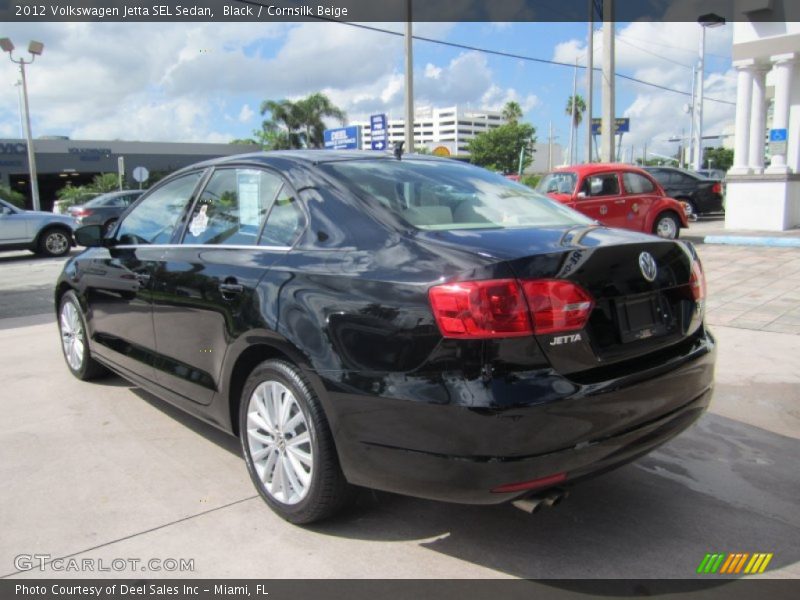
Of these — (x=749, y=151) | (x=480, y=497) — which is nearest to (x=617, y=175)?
(x=749, y=151)

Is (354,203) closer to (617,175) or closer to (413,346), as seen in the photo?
(413,346)

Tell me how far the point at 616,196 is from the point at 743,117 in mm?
6441

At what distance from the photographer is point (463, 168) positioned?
3871 mm

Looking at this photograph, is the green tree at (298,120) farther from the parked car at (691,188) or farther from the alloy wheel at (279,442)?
the alloy wheel at (279,442)

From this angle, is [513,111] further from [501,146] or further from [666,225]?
[666,225]

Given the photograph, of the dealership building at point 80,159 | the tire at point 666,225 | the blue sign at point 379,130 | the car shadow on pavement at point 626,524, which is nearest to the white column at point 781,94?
the tire at point 666,225

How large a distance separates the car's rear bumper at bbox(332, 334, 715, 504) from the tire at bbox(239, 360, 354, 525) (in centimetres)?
14

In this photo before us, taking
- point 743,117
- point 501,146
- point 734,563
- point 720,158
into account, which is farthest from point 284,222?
point 720,158

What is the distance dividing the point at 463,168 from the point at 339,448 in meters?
1.86

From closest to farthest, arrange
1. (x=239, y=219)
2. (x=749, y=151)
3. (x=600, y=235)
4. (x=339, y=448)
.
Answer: (x=339, y=448)
(x=600, y=235)
(x=239, y=219)
(x=749, y=151)

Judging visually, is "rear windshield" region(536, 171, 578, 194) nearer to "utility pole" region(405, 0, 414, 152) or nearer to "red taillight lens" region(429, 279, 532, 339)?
"utility pole" region(405, 0, 414, 152)

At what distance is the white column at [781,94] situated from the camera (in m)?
15.7

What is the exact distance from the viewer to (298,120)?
49.7 meters

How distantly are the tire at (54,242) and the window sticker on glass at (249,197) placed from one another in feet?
47.9
